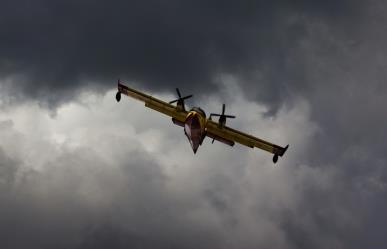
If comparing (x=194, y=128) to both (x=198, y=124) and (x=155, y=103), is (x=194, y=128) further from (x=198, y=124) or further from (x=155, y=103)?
(x=155, y=103)

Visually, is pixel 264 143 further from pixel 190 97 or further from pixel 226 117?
pixel 190 97

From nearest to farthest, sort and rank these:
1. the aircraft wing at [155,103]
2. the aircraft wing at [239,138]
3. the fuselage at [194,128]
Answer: the fuselage at [194,128]
the aircraft wing at [155,103]
the aircraft wing at [239,138]

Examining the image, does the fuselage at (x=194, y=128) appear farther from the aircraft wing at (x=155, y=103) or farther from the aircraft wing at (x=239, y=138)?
the aircraft wing at (x=239, y=138)

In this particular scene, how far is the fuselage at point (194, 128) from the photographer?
8412 cm

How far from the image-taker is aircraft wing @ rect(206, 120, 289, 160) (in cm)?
8988

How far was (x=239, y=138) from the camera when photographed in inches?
3656

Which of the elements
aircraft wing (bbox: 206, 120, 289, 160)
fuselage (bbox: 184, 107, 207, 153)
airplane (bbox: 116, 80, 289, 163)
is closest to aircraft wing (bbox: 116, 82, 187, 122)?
airplane (bbox: 116, 80, 289, 163)

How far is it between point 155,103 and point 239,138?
16.4 m

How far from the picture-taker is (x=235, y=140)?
92.7 metres

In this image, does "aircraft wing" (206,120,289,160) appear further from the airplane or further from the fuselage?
the fuselage

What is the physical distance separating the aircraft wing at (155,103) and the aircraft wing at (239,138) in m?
5.27

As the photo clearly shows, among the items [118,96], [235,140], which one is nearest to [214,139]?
[235,140]

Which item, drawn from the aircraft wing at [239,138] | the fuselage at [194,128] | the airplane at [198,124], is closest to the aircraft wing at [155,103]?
the airplane at [198,124]

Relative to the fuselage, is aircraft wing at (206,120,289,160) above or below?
above
